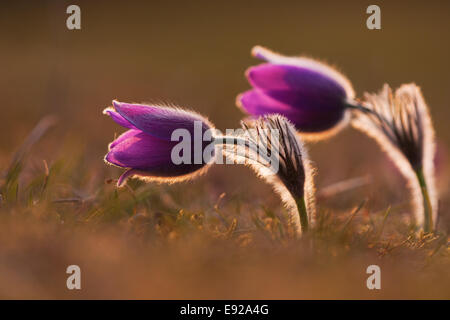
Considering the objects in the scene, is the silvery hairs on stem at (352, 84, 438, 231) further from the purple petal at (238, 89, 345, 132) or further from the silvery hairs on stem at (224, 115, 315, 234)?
the silvery hairs on stem at (224, 115, 315, 234)

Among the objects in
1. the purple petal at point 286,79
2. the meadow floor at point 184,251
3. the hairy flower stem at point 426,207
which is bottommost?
the meadow floor at point 184,251

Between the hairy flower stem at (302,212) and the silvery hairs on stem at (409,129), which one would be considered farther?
the silvery hairs on stem at (409,129)

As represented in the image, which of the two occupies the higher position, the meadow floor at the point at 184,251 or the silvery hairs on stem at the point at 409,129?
the silvery hairs on stem at the point at 409,129

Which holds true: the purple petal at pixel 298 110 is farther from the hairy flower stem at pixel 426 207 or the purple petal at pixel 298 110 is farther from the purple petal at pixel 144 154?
the purple petal at pixel 144 154

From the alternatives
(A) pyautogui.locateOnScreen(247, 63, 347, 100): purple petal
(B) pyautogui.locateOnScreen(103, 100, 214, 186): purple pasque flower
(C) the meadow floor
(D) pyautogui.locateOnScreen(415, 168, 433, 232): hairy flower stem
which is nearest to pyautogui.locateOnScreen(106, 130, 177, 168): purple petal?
(B) pyautogui.locateOnScreen(103, 100, 214, 186): purple pasque flower

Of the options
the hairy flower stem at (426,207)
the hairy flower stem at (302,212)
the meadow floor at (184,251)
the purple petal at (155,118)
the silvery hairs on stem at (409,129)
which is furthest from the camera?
the silvery hairs on stem at (409,129)

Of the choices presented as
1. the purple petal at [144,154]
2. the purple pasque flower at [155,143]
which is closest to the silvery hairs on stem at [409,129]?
the purple pasque flower at [155,143]
